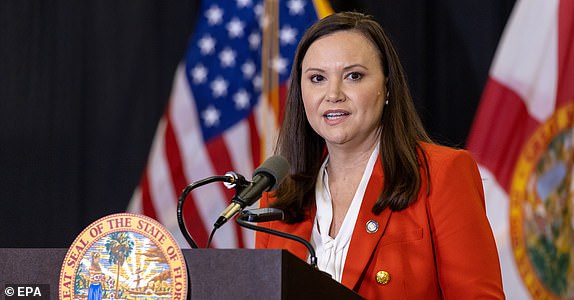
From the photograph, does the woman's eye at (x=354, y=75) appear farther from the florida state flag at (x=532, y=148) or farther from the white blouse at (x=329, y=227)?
the florida state flag at (x=532, y=148)

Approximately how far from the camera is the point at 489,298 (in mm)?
2098

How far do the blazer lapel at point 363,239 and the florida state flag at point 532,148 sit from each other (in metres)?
1.70

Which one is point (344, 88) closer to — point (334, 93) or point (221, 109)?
point (334, 93)

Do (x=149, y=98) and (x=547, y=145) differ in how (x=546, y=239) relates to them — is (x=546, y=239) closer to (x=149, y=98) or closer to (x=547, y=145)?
(x=547, y=145)

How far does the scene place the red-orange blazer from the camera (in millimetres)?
2129

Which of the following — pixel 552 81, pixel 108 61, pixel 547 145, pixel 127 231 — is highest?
pixel 108 61

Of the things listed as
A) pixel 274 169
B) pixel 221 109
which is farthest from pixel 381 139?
pixel 221 109

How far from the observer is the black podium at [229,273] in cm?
137

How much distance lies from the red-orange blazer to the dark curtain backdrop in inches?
92.5

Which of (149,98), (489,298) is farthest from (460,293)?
(149,98)

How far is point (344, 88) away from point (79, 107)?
238 cm

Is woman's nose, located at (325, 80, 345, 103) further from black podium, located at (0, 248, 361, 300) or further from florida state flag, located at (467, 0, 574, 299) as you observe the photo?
florida state flag, located at (467, 0, 574, 299)

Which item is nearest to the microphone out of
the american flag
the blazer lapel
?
the blazer lapel

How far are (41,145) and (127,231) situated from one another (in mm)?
3107
